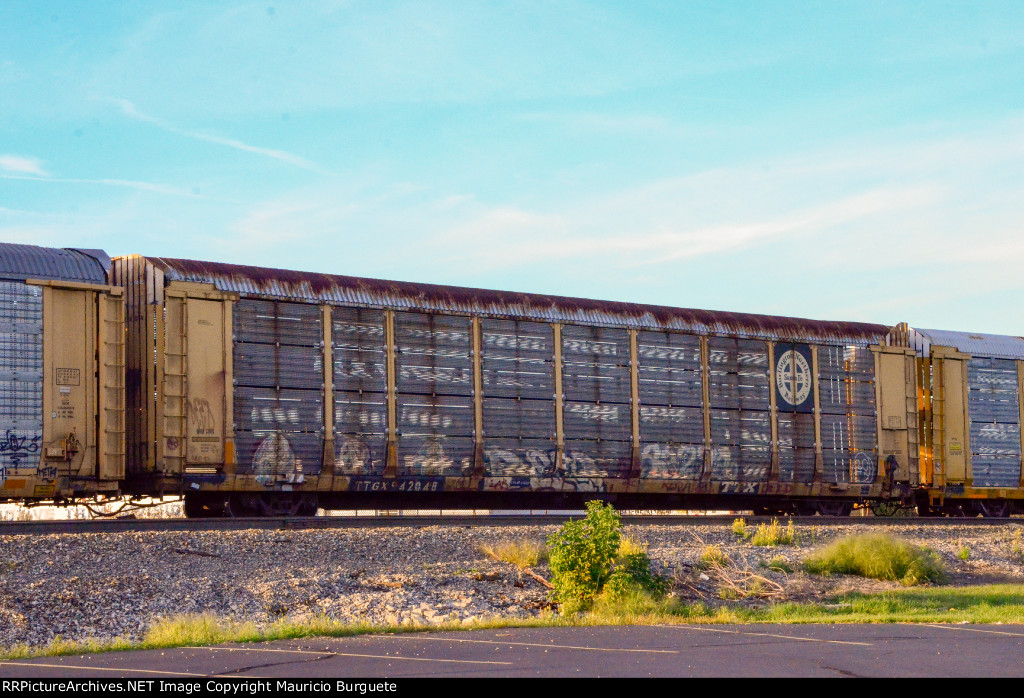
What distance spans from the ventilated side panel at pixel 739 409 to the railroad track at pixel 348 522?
136 cm

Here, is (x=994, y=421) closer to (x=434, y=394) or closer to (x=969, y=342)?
(x=969, y=342)

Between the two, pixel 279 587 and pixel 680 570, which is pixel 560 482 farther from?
pixel 279 587

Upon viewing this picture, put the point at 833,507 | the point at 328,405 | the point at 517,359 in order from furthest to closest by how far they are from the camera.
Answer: the point at 833,507
the point at 517,359
the point at 328,405

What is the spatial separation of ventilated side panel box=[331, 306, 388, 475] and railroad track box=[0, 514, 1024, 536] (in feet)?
3.46

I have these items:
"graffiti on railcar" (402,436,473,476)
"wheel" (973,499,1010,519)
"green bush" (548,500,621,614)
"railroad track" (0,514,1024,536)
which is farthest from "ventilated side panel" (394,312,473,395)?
"wheel" (973,499,1010,519)

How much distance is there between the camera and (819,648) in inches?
354

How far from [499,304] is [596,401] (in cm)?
255

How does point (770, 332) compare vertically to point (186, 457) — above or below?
above

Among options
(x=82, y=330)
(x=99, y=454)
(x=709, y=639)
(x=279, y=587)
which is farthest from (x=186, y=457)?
(x=709, y=639)

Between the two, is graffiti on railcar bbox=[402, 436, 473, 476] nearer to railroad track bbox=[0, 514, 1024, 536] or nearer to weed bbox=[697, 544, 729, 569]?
railroad track bbox=[0, 514, 1024, 536]

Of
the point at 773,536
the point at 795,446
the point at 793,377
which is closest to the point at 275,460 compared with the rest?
the point at 773,536

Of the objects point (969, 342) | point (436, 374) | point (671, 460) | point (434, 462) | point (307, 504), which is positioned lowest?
point (307, 504)

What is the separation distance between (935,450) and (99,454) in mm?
17318

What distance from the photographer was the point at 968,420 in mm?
24750
